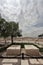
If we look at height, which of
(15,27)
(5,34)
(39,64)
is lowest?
(39,64)

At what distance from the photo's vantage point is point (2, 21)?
18.8 metres

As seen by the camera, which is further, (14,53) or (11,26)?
(11,26)

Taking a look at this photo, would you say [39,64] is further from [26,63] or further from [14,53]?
[14,53]

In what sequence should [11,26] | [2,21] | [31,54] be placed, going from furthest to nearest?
1. [11,26]
2. [2,21]
3. [31,54]

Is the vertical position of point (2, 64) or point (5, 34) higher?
point (5, 34)

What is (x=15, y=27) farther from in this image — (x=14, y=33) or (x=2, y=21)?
(x=2, y=21)

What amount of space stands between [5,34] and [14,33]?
2.96 meters

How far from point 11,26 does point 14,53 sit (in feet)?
36.0

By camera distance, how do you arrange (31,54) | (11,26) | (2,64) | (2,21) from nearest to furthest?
(2,64) < (31,54) < (2,21) < (11,26)

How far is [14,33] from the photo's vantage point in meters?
22.0

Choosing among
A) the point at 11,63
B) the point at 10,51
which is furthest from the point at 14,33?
the point at 11,63

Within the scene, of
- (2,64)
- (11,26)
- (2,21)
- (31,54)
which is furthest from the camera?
(11,26)

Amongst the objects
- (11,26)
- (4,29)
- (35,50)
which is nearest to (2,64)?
(35,50)

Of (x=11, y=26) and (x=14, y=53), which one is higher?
(x=11, y=26)
